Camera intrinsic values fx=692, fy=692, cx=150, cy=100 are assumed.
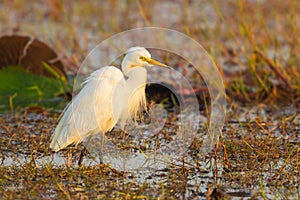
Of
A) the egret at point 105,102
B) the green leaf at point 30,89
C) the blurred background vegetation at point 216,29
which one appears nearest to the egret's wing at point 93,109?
the egret at point 105,102

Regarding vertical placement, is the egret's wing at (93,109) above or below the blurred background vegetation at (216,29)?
below

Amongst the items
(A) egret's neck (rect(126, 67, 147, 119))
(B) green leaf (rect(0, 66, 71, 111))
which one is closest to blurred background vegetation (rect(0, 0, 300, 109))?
(B) green leaf (rect(0, 66, 71, 111))

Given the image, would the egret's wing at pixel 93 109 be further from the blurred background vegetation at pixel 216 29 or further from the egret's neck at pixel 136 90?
the blurred background vegetation at pixel 216 29

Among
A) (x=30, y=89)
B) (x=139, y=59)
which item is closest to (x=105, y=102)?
(x=139, y=59)

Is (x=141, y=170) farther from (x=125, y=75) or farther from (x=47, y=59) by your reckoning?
(x=47, y=59)

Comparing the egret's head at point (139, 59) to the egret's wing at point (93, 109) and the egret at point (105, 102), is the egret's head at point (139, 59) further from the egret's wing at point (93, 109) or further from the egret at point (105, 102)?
the egret's wing at point (93, 109)

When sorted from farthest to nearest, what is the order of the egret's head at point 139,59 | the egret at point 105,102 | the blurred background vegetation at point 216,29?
the blurred background vegetation at point 216,29
the egret at point 105,102
the egret's head at point 139,59

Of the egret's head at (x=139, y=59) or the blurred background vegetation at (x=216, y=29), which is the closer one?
the egret's head at (x=139, y=59)

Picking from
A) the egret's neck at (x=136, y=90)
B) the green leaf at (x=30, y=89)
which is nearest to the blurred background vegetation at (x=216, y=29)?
the green leaf at (x=30, y=89)

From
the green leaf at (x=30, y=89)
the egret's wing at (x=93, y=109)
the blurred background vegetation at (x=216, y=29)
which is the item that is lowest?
the egret's wing at (x=93, y=109)

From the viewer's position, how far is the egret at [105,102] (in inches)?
181

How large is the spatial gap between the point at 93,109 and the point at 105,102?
0.09m

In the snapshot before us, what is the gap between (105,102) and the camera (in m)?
4.72

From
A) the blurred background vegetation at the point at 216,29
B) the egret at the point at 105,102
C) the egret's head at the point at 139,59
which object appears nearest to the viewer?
the egret's head at the point at 139,59
